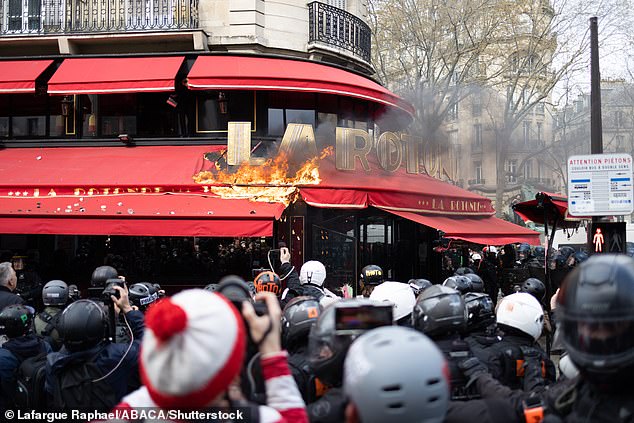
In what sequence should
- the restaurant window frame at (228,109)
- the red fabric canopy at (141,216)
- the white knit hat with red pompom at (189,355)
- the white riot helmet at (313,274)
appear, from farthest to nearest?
the restaurant window frame at (228,109), the red fabric canopy at (141,216), the white riot helmet at (313,274), the white knit hat with red pompom at (189,355)

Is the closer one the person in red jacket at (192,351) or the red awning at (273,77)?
the person in red jacket at (192,351)

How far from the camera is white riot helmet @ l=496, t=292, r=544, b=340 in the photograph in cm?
374

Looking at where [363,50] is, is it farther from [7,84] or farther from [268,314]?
[268,314]

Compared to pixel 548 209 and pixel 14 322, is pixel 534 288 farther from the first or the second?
pixel 14 322

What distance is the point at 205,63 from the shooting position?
37.6 feet

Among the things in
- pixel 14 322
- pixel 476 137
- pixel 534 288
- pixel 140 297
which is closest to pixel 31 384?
pixel 14 322

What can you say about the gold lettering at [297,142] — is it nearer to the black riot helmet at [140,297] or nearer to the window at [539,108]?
the black riot helmet at [140,297]

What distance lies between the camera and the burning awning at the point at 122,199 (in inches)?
368

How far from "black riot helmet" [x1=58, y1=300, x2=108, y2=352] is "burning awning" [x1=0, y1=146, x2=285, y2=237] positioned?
18.4ft

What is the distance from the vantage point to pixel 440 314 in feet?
10.9

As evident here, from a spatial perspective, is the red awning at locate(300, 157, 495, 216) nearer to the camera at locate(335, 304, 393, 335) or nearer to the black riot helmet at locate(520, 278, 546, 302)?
the black riot helmet at locate(520, 278, 546, 302)

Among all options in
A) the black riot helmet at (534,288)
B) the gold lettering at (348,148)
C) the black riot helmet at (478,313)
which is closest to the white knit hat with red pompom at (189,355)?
the black riot helmet at (478,313)

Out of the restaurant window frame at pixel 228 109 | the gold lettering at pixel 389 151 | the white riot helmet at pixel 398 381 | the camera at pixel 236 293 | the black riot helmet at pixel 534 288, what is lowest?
the black riot helmet at pixel 534 288

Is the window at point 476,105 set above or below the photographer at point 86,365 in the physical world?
above
